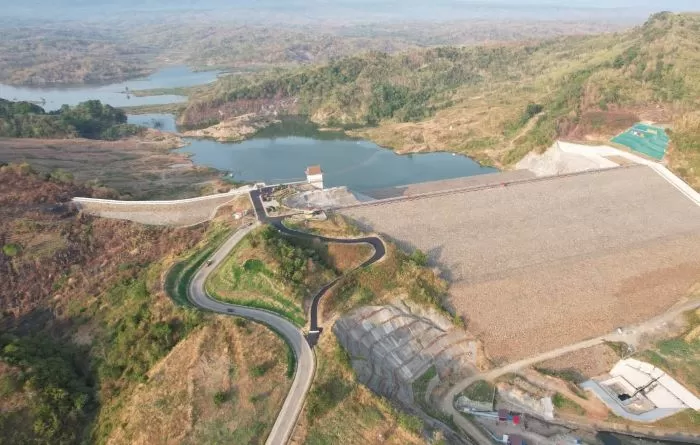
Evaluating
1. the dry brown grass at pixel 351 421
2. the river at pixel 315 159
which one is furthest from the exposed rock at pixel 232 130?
the dry brown grass at pixel 351 421

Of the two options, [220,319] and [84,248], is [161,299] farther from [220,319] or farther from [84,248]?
[84,248]

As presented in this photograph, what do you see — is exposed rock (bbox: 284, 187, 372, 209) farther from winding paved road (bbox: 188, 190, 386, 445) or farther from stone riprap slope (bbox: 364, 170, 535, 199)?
stone riprap slope (bbox: 364, 170, 535, 199)

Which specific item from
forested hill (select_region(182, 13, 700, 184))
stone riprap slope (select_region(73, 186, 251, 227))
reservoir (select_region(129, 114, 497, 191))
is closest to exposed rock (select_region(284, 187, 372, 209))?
stone riprap slope (select_region(73, 186, 251, 227))

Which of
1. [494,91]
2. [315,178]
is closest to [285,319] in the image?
[315,178]

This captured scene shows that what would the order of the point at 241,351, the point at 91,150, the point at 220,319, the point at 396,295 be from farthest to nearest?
the point at 91,150, the point at 396,295, the point at 220,319, the point at 241,351

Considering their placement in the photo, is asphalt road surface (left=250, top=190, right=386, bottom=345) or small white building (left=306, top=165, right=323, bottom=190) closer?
asphalt road surface (left=250, top=190, right=386, bottom=345)

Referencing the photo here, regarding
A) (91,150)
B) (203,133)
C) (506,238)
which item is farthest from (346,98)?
(506,238)

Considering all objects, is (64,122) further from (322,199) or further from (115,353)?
(115,353)
